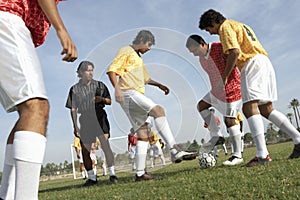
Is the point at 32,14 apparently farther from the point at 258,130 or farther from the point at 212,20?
the point at 258,130

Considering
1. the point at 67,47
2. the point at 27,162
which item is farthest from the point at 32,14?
the point at 27,162

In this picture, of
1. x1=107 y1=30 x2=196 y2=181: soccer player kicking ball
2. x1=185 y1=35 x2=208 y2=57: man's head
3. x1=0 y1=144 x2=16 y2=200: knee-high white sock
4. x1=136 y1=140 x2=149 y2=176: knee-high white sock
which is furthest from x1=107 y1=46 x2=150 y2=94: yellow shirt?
x1=0 y1=144 x2=16 y2=200: knee-high white sock

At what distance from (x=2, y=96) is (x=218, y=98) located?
4.07 metres

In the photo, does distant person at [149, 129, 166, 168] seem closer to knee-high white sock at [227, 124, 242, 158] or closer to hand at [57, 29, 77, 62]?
knee-high white sock at [227, 124, 242, 158]

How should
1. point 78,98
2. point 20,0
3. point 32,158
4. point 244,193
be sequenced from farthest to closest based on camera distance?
point 78,98
point 244,193
point 20,0
point 32,158

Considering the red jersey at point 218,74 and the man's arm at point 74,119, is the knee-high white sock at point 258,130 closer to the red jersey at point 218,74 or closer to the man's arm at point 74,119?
the red jersey at point 218,74

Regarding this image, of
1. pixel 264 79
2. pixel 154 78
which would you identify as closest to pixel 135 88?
pixel 154 78

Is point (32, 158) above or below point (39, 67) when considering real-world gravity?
below

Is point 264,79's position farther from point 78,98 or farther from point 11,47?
point 11,47

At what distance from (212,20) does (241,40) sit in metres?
0.59

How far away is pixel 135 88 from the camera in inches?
193

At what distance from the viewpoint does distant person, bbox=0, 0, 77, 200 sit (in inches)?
71.0

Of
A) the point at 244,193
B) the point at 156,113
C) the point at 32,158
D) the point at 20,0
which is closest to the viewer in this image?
the point at 32,158

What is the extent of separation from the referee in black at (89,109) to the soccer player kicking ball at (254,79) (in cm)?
244
